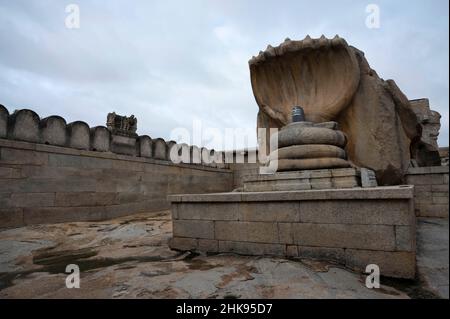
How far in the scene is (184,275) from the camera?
2.77 metres

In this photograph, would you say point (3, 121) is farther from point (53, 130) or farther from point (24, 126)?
point (53, 130)

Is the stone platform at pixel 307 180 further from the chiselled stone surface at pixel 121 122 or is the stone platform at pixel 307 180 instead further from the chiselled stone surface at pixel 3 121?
the chiselled stone surface at pixel 121 122

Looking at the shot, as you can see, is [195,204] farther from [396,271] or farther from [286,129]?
[396,271]

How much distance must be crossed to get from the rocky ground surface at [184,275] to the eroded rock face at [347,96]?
78.3 inches

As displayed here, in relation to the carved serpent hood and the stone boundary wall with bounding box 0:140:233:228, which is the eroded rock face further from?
the stone boundary wall with bounding box 0:140:233:228

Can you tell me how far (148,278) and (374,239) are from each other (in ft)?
7.53

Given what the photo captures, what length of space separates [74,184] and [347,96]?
597 centimetres

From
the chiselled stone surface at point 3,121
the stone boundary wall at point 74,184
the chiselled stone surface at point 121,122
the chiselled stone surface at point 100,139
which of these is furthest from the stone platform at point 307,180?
the chiselled stone surface at point 121,122

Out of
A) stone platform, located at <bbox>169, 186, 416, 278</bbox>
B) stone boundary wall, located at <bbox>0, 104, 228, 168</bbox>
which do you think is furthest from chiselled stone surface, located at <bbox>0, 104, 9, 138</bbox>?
stone platform, located at <bbox>169, 186, 416, 278</bbox>

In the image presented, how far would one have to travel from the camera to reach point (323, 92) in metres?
4.99

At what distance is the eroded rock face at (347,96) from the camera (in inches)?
183

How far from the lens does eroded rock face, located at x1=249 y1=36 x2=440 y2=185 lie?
15.2ft

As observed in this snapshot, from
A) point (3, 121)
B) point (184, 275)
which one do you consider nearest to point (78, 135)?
point (3, 121)

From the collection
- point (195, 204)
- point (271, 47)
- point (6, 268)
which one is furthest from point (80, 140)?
point (271, 47)
